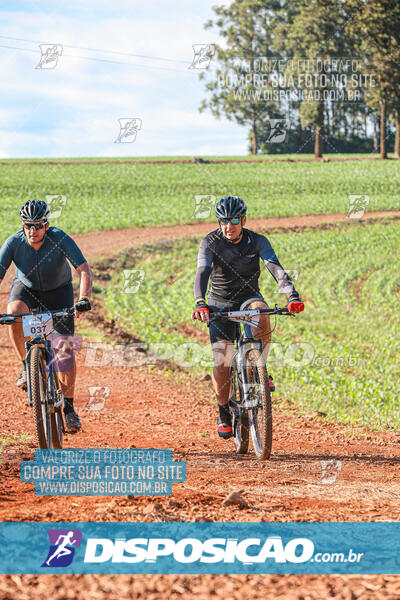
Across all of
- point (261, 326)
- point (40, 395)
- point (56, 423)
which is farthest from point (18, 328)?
point (261, 326)

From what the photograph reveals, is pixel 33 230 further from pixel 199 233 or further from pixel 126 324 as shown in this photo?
pixel 199 233

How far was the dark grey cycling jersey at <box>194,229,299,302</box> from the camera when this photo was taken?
22.7 feet

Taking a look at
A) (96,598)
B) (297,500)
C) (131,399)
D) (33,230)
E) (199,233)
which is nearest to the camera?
(96,598)

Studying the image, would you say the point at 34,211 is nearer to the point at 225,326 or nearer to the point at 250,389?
the point at 225,326

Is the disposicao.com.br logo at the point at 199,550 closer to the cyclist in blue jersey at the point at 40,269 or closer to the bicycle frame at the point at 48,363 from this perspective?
the bicycle frame at the point at 48,363

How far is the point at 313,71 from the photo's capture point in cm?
6188

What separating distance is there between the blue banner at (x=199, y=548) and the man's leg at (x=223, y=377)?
3039 millimetres

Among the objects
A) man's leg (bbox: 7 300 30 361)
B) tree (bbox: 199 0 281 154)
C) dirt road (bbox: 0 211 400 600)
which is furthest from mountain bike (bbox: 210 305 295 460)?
tree (bbox: 199 0 281 154)

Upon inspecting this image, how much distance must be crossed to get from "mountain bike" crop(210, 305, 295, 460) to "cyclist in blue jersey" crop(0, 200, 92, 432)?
1.61m

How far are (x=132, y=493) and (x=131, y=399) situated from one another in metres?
5.91

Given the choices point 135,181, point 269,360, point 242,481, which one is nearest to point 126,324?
point 269,360

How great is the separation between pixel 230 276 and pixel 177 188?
3726 cm

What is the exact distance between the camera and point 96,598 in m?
3.42

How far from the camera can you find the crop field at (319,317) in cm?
1175
